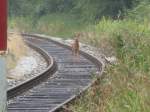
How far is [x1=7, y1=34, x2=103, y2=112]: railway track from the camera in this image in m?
10.4

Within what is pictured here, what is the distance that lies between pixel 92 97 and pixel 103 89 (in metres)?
0.25

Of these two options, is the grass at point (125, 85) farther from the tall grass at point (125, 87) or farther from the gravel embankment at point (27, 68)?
the gravel embankment at point (27, 68)

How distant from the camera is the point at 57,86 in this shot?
41.9 ft

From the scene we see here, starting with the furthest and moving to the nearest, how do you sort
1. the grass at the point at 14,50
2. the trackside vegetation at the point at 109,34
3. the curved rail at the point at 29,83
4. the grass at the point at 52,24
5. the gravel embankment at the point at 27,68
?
the grass at the point at 52,24, the grass at the point at 14,50, the gravel embankment at the point at 27,68, the curved rail at the point at 29,83, the trackside vegetation at the point at 109,34

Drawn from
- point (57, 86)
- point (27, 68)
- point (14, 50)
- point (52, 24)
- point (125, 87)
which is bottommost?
point (57, 86)

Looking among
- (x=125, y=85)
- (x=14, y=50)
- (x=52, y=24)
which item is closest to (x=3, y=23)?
(x=125, y=85)

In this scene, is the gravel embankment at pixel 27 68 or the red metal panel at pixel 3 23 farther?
the gravel embankment at pixel 27 68

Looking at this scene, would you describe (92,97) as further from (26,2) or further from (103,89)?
(26,2)

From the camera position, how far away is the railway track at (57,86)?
34.0ft

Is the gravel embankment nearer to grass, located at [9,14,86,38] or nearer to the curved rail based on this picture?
the curved rail

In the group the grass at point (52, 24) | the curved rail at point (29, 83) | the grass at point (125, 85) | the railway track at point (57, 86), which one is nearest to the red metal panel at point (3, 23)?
the grass at point (125, 85)

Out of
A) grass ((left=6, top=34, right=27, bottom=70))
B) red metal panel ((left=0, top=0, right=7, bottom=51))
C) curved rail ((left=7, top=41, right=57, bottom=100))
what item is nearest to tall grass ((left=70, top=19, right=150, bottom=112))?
curved rail ((left=7, top=41, right=57, bottom=100))

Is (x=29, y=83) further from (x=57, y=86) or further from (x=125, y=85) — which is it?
(x=125, y=85)

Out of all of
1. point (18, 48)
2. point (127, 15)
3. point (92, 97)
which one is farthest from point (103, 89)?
point (127, 15)
